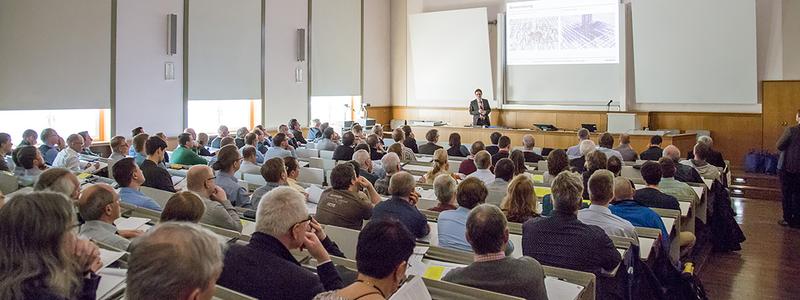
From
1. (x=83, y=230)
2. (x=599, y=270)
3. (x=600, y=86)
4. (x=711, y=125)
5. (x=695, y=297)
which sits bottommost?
(x=695, y=297)

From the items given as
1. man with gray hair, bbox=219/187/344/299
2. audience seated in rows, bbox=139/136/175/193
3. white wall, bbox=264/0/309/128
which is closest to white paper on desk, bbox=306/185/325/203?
audience seated in rows, bbox=139/136/175/193

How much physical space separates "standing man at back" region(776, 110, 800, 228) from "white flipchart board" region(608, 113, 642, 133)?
4535 millimetres

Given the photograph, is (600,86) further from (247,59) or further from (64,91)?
(64,91)

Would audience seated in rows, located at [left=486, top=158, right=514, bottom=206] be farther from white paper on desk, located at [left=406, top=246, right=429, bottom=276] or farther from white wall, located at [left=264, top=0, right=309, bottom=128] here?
white wall, located at [left=264, top=0, right=309, bottom=128]

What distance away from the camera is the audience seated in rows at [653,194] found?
4.68 m

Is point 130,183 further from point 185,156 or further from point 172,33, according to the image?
point 172,33

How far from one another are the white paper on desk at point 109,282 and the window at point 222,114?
870 cm

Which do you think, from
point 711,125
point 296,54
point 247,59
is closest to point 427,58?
point 296,54

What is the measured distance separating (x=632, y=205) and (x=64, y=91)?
797 cm

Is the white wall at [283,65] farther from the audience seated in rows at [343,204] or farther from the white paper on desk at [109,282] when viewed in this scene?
the white paper on desk at [109,282]

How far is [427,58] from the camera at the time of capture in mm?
14609

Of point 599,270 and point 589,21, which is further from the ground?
point 589,21

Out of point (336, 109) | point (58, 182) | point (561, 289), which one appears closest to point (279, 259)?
point (561, 289)

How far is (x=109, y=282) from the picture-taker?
98.3 inches
